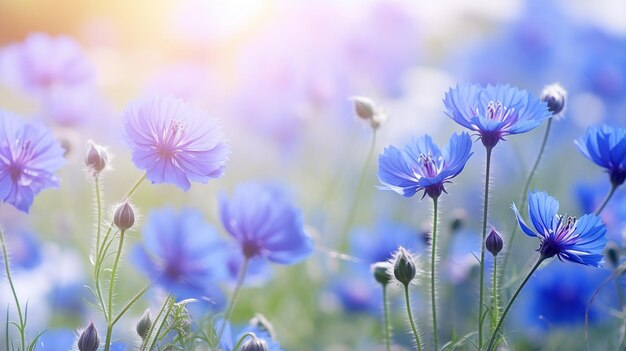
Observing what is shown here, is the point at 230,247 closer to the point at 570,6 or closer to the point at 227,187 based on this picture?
the point at 227,187

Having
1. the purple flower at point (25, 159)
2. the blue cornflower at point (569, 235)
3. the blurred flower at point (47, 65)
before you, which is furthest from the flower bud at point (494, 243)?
the blurred flower at point (47, 65)

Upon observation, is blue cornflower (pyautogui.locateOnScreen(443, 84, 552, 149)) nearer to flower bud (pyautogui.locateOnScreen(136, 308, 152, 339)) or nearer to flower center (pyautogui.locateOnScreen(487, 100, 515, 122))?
flower center (pyautogui.locateOnScreen(487, 100, 515, 122))

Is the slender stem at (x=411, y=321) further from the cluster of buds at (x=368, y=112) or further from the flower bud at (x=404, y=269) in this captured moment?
the cluster of buds at (x=368, y=112)

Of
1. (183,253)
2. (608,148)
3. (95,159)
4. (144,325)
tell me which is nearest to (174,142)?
(95,159)

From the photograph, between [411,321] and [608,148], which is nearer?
[411,321]

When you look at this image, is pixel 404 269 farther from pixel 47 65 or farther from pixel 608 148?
pixel 47 65

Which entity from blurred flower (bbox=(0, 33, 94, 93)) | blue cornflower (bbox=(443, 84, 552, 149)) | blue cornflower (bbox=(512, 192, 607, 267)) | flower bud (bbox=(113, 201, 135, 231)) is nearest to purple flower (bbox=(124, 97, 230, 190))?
flower bud (bbox=(113, 201, 135, 231))
